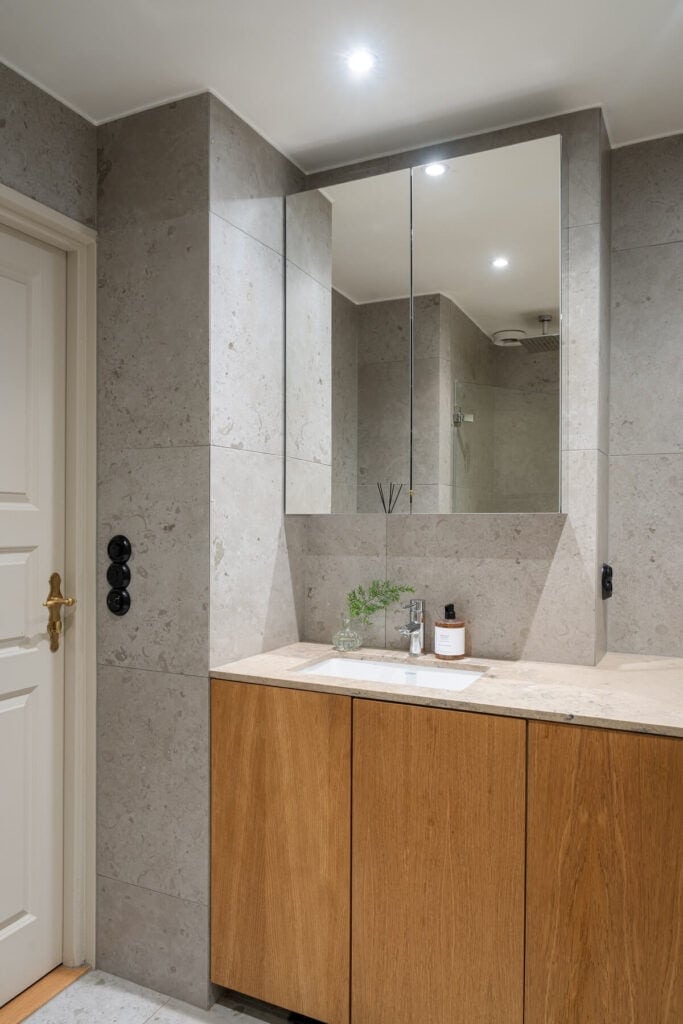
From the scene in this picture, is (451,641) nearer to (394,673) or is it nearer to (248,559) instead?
(394,673)

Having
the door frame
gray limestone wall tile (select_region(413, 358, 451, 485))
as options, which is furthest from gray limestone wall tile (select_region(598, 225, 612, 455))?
the door frame

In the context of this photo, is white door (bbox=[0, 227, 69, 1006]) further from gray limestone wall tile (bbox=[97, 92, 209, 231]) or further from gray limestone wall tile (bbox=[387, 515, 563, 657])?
gray limestone wall tile (bbox=[387, 515, 563, 657])

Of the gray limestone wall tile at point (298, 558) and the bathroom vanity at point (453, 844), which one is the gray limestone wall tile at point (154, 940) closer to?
the bathroom vanity at point (453, 844)

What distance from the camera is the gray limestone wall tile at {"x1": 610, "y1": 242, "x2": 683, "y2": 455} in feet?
6.88

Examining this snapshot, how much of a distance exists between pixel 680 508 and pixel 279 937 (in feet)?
5.39

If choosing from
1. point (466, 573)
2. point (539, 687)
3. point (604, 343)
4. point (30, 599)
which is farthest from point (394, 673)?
point (604, 343)

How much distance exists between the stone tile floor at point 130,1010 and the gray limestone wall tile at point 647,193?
2470 mm

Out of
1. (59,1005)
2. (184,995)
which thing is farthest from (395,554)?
(59,1005)

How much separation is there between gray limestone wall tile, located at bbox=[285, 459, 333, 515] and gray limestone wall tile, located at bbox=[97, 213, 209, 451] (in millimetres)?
418

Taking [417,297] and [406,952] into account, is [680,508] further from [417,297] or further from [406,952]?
[406,952]

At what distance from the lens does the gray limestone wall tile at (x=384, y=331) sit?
2123mm

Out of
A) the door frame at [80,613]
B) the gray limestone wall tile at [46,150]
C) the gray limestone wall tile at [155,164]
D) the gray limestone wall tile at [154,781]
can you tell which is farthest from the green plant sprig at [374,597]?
the gray limestone wall tile at [46,150]

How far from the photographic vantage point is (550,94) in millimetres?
1900

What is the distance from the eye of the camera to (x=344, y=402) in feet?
7.22
